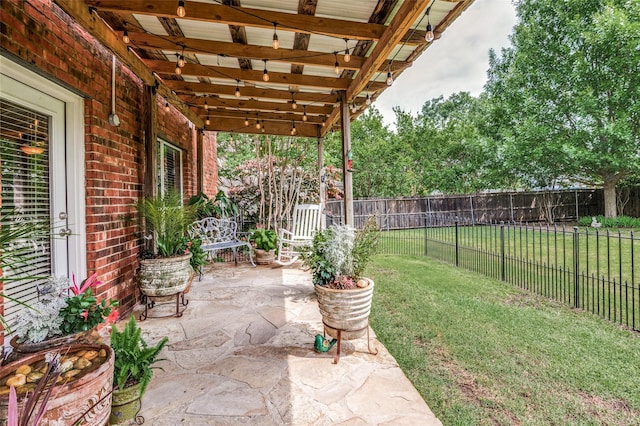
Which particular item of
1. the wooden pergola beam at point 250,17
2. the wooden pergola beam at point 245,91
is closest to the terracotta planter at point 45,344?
the wooden pergola beam at point 250,17

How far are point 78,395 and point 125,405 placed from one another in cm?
48

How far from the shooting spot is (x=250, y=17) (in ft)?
8.31

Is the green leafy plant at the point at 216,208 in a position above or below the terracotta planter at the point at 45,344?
above

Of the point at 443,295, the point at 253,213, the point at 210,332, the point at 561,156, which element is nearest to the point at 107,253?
the point at 210,332

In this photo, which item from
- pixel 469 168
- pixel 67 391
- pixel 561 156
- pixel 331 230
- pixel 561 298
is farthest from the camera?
pixel 469 168

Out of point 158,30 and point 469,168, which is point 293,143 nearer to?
point 158,30

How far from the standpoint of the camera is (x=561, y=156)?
11.0 m

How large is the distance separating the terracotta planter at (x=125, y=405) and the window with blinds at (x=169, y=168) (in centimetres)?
318

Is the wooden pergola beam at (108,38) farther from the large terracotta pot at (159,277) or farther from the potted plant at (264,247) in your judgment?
the potted plant at (264,247)

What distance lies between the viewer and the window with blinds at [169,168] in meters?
4.51

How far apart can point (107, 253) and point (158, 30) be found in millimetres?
2144

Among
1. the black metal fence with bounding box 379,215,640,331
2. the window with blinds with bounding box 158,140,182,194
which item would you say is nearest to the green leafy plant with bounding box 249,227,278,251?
the window with blinds with bounding box 158,140,182,194

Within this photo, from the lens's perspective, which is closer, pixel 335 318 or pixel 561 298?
pixel 335 318

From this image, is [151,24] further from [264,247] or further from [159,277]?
[264,247]
